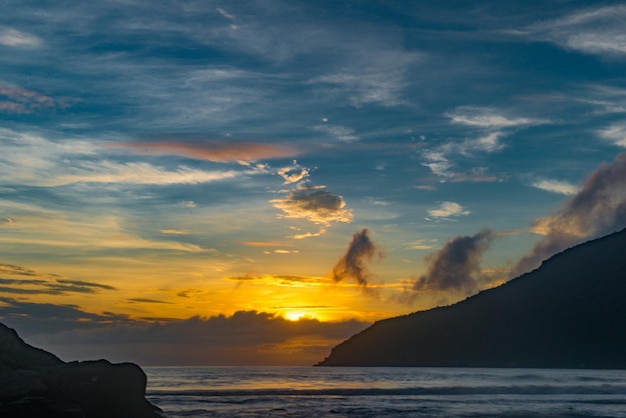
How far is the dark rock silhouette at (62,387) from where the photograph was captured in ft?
134

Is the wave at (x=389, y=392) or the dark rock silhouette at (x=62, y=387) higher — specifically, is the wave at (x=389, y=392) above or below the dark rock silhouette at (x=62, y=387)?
below

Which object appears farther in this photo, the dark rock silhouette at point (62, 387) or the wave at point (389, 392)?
the wave at point (389, 392)

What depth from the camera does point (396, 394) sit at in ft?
372

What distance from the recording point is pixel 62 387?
44938mm

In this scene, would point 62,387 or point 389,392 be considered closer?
point 62,387

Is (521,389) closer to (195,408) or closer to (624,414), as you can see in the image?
(624,414)

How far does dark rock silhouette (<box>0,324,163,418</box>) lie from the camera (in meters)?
40.9

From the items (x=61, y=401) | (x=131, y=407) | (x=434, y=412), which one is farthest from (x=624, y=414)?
(x=61, y=401)

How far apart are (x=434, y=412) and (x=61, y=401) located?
46451 mm

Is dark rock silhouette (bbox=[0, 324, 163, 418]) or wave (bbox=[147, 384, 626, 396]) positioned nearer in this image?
dark rock silhouette (bbox=[0, 324, 163, 418])

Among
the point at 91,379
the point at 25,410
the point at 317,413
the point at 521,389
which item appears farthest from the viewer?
the point at 521,389

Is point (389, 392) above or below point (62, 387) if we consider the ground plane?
below

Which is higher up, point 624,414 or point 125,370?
point 125,370

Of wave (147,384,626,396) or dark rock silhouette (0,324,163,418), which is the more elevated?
dark rock silhouette (0,324,163,418)
